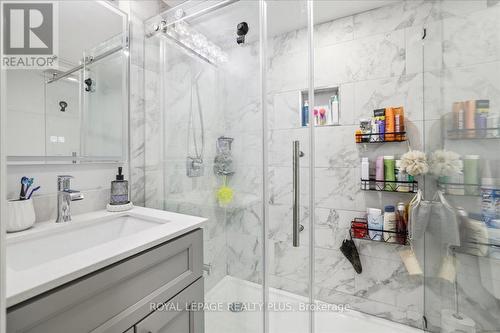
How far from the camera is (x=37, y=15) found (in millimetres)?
866

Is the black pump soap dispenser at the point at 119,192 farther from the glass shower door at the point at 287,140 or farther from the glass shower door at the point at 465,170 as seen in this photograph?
the glass shower door at the point at 465,170

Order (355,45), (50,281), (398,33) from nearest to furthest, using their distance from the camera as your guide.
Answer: (50,281), (398,33), (355,45)

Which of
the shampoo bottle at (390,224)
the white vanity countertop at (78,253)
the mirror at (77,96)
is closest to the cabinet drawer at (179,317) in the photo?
the white vanity countertop at (78,253)

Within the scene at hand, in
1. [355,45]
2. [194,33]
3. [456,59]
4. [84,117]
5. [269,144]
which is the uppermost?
[355,45]

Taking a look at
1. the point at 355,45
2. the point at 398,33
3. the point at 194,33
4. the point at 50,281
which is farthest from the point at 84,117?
the point at 398,33

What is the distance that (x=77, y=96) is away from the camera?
1.01m

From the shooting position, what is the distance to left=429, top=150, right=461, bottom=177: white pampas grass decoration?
112 cm

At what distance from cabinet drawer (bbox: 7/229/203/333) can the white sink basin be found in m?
0.23

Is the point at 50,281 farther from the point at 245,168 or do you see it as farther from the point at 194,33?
the point at 194,33

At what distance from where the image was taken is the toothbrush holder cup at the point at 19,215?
0.75 metres

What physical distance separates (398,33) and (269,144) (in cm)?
133

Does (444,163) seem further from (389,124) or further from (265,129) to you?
(265,129)

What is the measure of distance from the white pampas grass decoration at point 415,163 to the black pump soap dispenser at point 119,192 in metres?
1.65

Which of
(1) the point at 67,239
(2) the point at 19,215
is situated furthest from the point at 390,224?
(2) the point at 19,215
